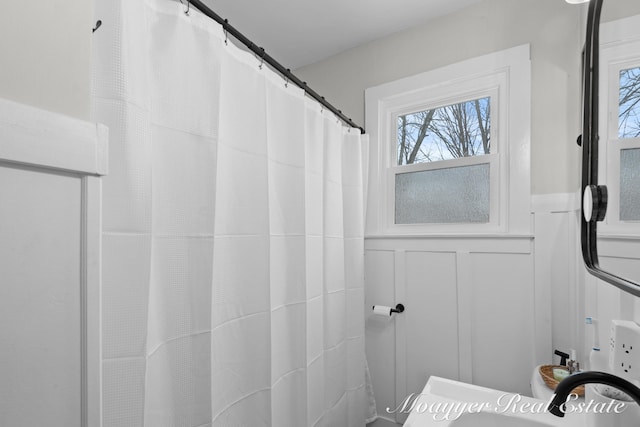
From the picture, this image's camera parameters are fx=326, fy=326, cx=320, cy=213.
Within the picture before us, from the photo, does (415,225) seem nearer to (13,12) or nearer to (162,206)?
(162,206)

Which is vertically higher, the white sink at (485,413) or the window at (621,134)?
the window at (621,134)

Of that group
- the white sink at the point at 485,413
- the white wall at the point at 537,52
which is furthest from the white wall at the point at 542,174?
the white sink at the point at 485,413

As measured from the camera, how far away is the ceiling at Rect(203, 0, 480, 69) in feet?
5.34

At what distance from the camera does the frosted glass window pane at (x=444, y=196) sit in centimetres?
166

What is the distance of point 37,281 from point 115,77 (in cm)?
45

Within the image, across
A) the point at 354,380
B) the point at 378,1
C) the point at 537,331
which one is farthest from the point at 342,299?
the point at 378,1

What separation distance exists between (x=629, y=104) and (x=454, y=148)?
1166 millimetres

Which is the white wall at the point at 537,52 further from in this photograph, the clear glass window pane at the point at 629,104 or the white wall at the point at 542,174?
the clear glass window pane at the point at 629,104

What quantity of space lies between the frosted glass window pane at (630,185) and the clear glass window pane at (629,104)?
38 mm

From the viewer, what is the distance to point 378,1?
161cm

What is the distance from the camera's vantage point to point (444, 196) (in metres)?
1.76

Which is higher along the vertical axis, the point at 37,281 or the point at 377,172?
the point at 377,172

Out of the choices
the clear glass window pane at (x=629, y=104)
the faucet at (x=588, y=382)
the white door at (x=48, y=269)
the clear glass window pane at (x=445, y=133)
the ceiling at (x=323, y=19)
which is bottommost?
the faucet at (x=588, y=382)

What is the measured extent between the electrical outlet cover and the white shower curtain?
939 millimetres
